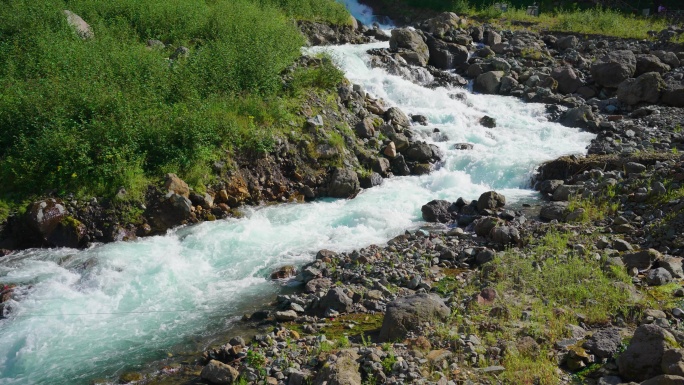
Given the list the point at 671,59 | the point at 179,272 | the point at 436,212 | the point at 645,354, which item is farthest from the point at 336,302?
the point at 671,59

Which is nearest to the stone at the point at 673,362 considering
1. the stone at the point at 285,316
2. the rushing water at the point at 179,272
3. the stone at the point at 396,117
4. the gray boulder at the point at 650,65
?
the stone at the point at 285,316

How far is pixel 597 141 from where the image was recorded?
18312 mm

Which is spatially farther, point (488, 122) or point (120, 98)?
point (488, 122)

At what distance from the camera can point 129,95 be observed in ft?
47.1

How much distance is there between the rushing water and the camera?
28.3 feet

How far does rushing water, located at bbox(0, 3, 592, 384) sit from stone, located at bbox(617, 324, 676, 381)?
593cm

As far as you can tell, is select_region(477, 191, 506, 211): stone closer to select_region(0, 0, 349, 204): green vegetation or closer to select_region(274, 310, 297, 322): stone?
select_region(0, 0, 349, 204): green vegetation

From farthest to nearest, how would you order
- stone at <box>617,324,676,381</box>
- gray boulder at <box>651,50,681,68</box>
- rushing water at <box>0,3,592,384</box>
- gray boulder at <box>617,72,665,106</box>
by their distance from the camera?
gray boulder at <box>651,50,681,68</box>, gray boulder at <box>617,72,665,106</box>, rushing water at <box>0,3,592,384</box>, stone at <box>617,324,676,381</box>

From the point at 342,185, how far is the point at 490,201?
394 cm

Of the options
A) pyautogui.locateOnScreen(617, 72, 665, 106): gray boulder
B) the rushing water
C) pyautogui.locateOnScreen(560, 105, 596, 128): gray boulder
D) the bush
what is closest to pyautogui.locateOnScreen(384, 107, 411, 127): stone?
the rushing water

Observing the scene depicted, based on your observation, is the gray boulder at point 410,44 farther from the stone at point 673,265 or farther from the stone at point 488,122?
the stone at point 673,265

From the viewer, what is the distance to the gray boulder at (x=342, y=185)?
50.1ft

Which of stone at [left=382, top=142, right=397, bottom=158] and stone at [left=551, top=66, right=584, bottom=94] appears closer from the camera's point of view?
stone at [left=382, top=142, right=397, bottom=158]

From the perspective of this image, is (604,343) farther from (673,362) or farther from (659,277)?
(659,277)
